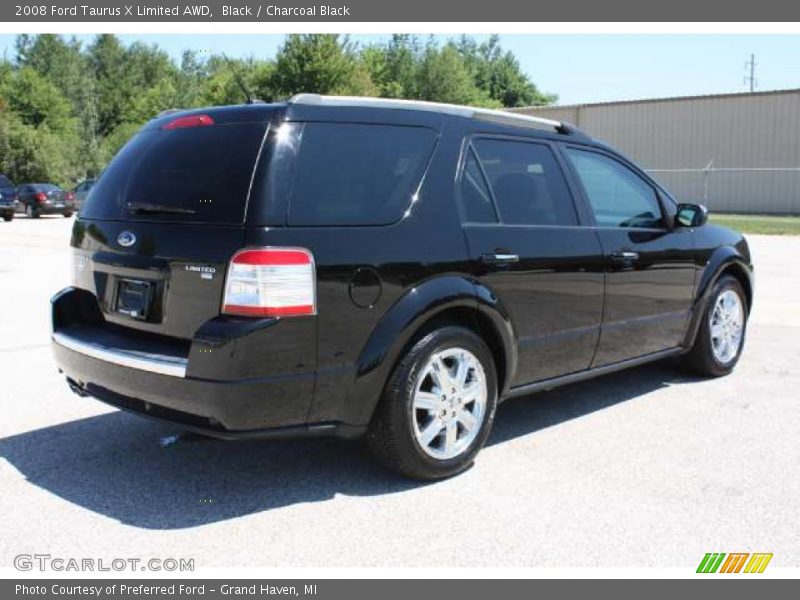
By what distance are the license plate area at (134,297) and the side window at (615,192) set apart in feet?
8.91

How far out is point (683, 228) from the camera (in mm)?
5875

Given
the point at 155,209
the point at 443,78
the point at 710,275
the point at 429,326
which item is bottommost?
the point at 429,326

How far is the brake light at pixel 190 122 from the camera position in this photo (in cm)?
396

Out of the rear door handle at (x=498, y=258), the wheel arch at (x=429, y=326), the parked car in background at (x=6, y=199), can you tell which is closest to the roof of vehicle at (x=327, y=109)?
the rear door handle at (x=498, y=258)

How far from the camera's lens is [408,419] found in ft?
12.9

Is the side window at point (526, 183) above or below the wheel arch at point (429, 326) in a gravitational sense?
above

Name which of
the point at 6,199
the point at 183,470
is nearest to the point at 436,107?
the point at 183,470

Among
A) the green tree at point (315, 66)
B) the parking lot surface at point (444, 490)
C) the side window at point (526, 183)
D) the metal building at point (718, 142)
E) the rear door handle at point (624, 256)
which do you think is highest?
the green tree at point (315, 66)

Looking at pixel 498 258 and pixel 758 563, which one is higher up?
pixel 498 258

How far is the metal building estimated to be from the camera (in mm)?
33938

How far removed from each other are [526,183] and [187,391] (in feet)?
7.61

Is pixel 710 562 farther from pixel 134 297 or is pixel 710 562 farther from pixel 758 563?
pixel 134 297

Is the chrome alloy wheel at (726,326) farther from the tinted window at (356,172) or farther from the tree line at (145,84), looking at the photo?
the tree line at (145,84)

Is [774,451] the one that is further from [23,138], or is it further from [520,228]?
[23,138]
